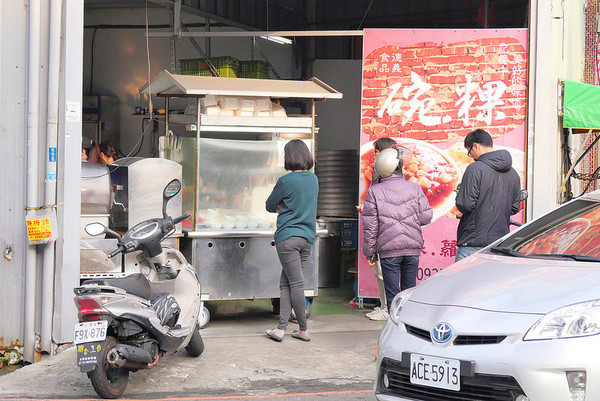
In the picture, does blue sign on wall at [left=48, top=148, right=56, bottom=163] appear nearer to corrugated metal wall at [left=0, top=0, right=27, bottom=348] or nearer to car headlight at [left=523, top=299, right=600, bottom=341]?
corrugated metal wall at [left=0, top=0, right=27, bottom=348]

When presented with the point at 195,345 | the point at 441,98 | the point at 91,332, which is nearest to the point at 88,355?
the point at 91,332

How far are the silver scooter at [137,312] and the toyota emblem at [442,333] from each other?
6.84ft

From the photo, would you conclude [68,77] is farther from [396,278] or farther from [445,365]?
[445,365]

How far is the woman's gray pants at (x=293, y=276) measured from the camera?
270 inches

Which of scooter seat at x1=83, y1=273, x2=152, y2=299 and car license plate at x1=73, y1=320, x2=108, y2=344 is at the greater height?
scooter seat at x1=83, y1=273, x2=152, y2=299

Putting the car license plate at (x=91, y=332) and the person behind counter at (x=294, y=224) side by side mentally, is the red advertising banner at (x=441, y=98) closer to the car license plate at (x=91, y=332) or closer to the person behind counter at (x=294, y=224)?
the person behind counter at (x=294, y=224)

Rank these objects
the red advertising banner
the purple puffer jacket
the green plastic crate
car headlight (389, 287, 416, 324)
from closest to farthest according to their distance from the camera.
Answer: car headlight (389, 287, 416, 324)
the purple puffer jacket
the red advertising banner
the green plastic crate

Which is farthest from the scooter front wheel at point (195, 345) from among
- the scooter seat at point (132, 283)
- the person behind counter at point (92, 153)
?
the person behind counter at point (92, 153)

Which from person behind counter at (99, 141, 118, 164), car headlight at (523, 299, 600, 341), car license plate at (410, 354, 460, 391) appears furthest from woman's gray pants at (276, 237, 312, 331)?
person behind counter at (99, 141, 118, 164)

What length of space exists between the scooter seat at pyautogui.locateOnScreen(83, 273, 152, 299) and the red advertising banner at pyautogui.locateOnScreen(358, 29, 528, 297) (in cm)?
344

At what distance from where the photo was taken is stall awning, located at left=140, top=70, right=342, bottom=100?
24.6ft

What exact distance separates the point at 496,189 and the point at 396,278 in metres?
1.28

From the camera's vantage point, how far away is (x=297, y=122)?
7895 mm

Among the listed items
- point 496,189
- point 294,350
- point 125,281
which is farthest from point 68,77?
point 496,189
